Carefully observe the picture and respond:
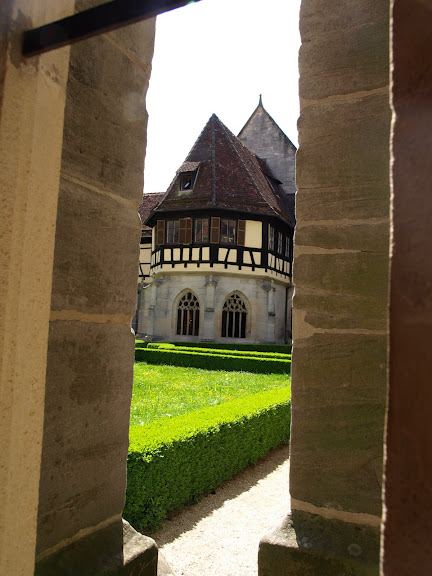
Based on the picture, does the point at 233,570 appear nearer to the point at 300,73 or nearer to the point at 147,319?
the point at 300,73

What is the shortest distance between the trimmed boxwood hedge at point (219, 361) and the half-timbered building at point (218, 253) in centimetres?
686

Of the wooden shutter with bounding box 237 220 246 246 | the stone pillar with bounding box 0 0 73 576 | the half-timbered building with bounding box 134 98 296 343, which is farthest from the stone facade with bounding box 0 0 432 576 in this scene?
the wooden shutter with bounding box 237 220 246 246

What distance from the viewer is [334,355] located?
199 centimetres

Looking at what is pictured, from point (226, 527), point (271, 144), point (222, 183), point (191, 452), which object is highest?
point (271, 144)

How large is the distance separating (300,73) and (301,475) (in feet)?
5.91

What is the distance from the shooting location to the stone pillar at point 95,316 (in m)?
1.63

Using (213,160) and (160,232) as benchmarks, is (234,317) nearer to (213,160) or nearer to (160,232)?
(160,232)

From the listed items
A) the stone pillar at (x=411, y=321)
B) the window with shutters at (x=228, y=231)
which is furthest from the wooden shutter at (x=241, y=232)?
the stone pillar at (x=411, y=321)

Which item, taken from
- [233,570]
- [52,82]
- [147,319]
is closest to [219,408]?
[233,570]

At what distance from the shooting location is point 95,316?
1.79 metres

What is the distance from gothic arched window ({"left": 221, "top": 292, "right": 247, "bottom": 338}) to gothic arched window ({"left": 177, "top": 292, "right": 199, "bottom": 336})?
1.37 metres

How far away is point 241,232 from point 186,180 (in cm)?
389

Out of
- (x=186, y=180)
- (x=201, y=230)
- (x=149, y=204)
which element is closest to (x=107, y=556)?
(x=201, y=230)

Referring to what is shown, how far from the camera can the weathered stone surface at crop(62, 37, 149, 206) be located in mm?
1698
